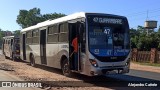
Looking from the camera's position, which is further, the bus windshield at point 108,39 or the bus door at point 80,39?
the bus door at point 80,39

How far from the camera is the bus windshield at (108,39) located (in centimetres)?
1516

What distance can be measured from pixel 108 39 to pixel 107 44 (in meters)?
0.23

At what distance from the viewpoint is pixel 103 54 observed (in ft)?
49.6

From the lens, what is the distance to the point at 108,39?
15406 mm

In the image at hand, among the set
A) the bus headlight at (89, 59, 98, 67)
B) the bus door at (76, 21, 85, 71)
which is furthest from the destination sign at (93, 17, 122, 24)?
the bus headlight at (89, 59, 98, 67)

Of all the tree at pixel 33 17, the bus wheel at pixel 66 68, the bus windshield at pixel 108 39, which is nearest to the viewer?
the bus windshield at pixel 108 39

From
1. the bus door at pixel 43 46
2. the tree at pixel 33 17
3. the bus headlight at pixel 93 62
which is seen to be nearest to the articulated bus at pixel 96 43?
the bus headlight at pixel 93 62

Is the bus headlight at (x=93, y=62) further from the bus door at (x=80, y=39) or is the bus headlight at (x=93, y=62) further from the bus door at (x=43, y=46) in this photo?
the bus door at (x=43, y=46)

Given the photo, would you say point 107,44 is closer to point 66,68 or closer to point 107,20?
point 107,20

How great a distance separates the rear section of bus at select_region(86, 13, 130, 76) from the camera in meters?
15.0

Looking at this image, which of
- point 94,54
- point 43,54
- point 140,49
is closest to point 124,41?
point 94,54

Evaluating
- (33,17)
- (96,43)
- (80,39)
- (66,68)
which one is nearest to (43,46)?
(66,68)

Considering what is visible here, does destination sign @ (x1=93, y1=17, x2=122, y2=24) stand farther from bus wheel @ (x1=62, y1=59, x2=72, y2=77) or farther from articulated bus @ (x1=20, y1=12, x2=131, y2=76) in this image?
bus wheel @ (x1=62, y1=59, x2=72, y2=77)

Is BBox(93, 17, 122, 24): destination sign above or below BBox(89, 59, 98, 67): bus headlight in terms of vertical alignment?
above
